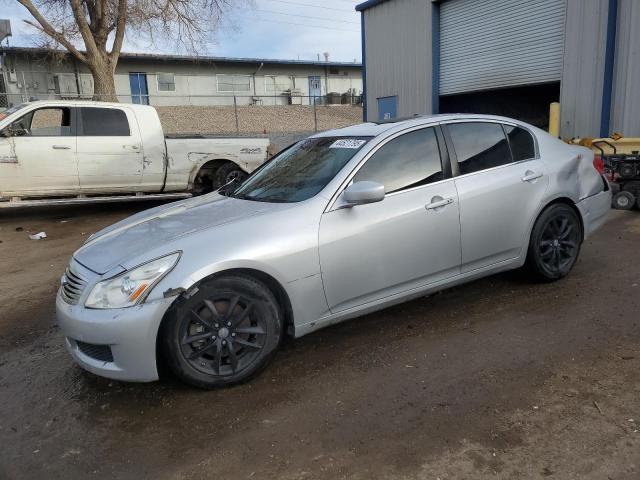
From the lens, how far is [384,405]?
2992 mm

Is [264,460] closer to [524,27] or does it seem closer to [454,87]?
[524,27]

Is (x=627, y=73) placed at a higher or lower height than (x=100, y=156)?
higher

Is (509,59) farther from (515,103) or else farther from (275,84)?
(275,84)

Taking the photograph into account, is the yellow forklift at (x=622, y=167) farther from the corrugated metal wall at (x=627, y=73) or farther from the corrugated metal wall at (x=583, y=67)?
the corrugated metal wall at (x=583, y=67)

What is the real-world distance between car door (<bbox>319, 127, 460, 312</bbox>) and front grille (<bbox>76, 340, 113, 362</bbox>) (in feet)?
4.46

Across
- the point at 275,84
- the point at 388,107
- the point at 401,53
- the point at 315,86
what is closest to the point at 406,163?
the point at 401,53

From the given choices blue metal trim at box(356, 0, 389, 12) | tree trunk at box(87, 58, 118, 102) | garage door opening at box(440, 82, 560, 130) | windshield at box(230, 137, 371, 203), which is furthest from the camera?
tree trunk at box(87, 58, 118, 102)

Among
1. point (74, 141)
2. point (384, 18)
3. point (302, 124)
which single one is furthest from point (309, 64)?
point (74, 141)

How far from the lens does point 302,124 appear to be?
27.5m

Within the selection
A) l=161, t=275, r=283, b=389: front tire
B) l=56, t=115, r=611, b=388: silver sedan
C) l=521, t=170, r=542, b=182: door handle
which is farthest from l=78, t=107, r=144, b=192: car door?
l=521, t=170, r=542, b=182: door handle

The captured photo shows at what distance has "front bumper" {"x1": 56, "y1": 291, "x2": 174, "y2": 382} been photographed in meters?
2.90

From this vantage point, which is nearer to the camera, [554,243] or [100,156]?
[554,243]

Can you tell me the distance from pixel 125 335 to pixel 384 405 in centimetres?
152

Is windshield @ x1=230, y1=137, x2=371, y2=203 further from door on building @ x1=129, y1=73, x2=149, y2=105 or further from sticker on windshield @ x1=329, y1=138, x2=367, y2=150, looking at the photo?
door on building @ x1=129, y1=73, x2=149, y2=105
